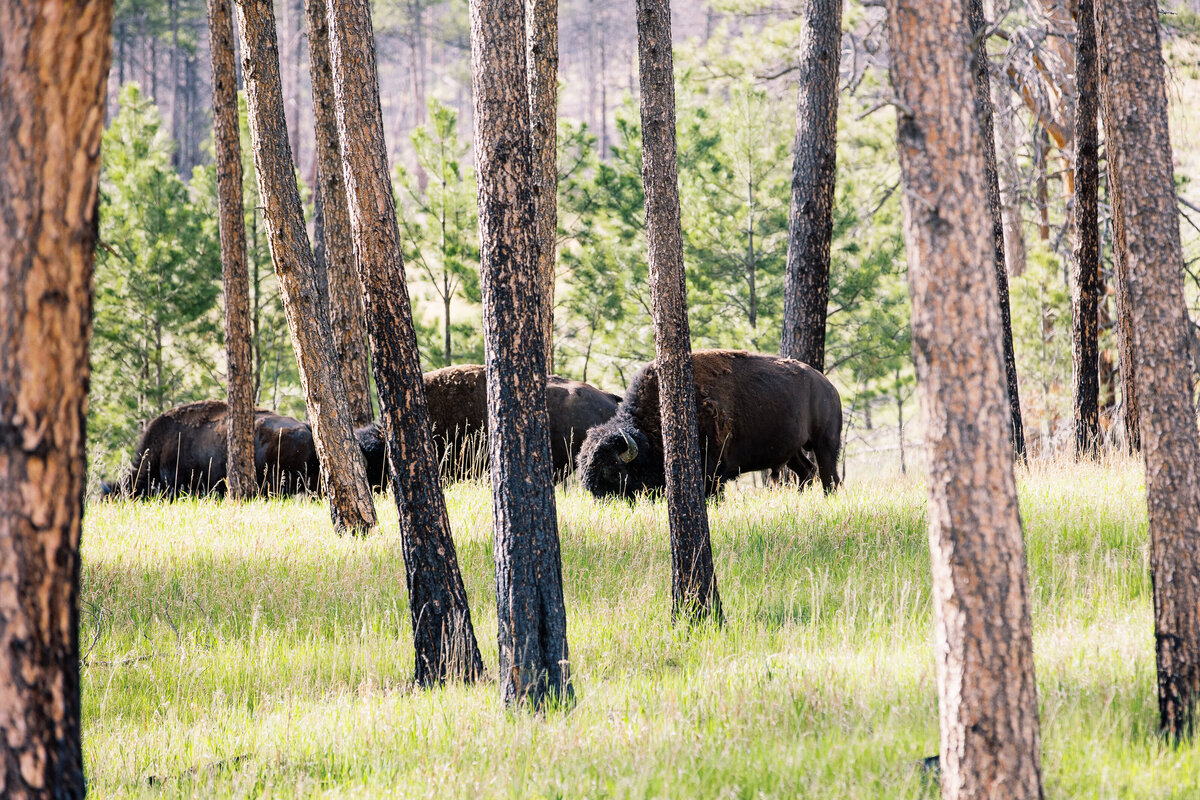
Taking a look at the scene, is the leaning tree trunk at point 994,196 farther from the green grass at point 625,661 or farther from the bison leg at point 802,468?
the bison leg at point 802,468

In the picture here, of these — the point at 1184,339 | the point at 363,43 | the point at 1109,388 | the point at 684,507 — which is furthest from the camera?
the point at 1109,388

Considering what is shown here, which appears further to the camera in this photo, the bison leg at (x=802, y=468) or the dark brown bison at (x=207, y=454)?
the dark brown bison at (x=207, y=454)

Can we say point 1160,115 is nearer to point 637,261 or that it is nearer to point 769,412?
point 769,412

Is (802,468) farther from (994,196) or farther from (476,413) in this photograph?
(476,413)

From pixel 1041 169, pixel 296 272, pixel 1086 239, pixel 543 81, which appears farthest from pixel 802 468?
pixel 1041 169

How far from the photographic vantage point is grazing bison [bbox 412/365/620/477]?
12.7 metres

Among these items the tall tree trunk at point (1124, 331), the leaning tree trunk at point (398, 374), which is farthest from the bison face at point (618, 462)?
the tall tree trunk at point (1124, 331)

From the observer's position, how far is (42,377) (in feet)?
→ 8.47

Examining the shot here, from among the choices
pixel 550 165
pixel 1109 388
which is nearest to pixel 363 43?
pixel 550 165

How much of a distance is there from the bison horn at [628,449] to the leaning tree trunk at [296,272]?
255 cm

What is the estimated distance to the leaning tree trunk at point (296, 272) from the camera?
8695 mm

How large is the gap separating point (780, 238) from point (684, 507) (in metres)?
16.3

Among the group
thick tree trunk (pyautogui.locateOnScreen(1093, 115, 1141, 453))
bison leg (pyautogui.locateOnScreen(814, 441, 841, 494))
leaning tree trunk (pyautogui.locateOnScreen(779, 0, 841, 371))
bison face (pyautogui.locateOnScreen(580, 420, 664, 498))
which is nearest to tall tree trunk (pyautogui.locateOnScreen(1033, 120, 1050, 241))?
leaning tree trunk (pyautogui.locateOnScreen(779, 0, 841, 371))

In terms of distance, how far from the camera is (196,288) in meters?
19.6
